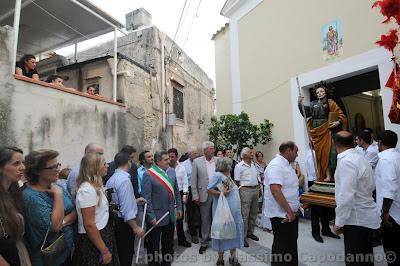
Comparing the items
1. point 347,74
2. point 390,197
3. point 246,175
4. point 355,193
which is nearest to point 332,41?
point 347,74

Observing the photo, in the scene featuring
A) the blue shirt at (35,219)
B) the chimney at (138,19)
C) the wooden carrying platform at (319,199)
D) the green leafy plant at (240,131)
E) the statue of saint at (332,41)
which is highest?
the chimney at (138,19)

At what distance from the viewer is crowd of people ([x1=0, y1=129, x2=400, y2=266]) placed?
2301 mm

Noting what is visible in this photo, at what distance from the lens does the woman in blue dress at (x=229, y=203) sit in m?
4.20

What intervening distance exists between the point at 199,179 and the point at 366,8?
4781 millimetres

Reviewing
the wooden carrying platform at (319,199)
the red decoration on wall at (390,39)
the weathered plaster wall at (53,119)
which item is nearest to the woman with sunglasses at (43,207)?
the wooden carrying platform at (319,199)

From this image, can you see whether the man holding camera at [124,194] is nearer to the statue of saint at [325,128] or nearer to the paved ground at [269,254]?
the paved ground at [269,254]

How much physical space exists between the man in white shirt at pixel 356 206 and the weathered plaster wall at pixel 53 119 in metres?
5.54

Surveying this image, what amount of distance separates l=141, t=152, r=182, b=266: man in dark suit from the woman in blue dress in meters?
0.63

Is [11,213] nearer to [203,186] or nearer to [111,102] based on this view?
[203,186]

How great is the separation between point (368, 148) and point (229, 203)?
2595 millimetres

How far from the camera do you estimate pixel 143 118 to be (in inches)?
392

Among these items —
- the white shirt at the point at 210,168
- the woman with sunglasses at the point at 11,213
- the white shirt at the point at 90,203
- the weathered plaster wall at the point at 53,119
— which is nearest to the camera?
the woman with sunglasses at the point at 11,213

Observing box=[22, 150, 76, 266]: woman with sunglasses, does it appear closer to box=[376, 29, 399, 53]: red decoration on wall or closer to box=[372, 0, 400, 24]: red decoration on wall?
box=[372, 0, 400, 24]: red decoration on wall

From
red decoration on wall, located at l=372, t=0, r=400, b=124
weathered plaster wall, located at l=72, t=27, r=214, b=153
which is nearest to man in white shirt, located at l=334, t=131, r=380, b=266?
red decoration on wall, located at l=372, t=0, r=400, b=124
